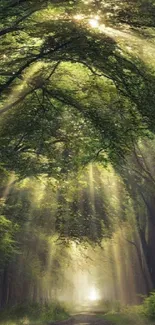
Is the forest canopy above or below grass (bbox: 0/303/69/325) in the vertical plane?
above

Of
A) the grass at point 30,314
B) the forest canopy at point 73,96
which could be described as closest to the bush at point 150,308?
the forest canopy at point 73,96

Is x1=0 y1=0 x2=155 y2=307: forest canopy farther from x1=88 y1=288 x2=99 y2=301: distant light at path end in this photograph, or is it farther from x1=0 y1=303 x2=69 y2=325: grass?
x1=88 y1=288 x2=99 y2=301: distant light at path end

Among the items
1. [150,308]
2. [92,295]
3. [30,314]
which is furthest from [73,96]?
[92,295]

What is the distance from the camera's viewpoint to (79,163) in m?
19.8

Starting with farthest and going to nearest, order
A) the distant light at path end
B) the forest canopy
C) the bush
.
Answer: the distant light at path end → the bush → the forest canopy

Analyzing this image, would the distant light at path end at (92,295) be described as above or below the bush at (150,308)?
below

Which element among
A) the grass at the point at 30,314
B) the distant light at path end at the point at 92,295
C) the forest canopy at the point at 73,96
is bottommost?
the distant light at path end at the point at 92,295

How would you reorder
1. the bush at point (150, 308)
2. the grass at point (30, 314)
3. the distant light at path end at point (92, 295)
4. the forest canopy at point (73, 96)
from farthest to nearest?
the distant light at path end at point (92, 295), the grass at point (30, 314), the bush at point (150, 308), the forest canopy at point (73, 96)

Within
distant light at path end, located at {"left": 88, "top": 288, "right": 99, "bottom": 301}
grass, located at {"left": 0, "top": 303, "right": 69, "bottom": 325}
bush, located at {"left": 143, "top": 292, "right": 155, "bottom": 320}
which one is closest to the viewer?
bush, located at {"left": 143, "top": 292, "right": 155, "bottom": 320}

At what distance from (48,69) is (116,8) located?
4.68 m

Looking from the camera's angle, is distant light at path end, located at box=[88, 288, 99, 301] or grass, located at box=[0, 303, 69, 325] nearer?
grass, located at box=[0, 303, 69, 325]

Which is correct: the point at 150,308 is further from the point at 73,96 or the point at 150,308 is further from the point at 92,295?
the point at 92,295

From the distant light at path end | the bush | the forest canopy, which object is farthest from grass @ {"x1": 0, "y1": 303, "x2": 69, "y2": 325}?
the distant light at path end

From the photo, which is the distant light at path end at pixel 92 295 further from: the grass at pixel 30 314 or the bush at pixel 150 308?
the bush at pixel 150 308
